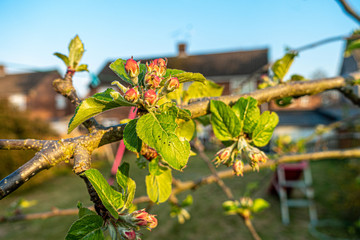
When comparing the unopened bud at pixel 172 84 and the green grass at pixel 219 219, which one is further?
the green grass at pixel 219 219

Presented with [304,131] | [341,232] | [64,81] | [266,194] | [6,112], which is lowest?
[304,131]

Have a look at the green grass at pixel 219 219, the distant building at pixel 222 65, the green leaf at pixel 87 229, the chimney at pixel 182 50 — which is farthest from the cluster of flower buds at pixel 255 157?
the chimney at pixel 182 50

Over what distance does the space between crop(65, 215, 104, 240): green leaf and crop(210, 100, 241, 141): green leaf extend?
1.15 feet

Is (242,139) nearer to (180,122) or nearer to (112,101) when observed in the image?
(180,122)

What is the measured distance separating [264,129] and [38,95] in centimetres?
2627

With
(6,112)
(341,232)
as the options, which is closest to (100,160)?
(6,112)

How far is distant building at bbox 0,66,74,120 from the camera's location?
22.9 m

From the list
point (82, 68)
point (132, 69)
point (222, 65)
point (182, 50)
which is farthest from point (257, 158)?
point (182, 50)

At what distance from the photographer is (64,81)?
2.55 ft

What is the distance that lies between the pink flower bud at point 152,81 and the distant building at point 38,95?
78.3ft

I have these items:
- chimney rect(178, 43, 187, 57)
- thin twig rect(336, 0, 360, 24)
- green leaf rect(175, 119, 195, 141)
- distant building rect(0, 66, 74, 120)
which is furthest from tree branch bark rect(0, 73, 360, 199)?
distant building rect(0, 66, 74, 120)

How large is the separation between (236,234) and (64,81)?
5.72 m

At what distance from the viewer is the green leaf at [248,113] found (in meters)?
0.65

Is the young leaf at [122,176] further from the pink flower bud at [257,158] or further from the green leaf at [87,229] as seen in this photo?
the pink flower bud at [257,158]
